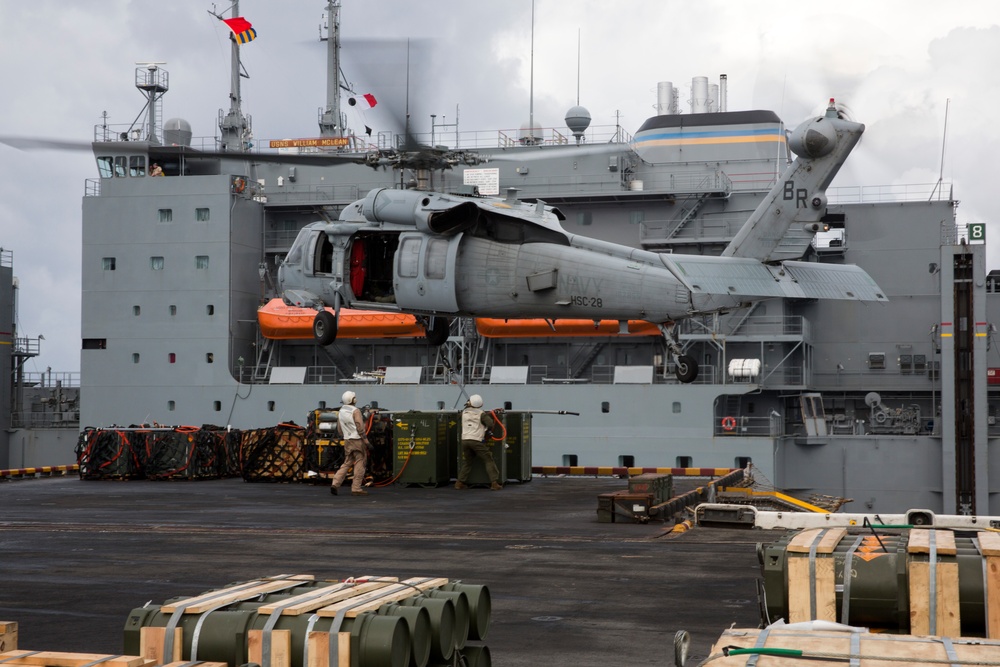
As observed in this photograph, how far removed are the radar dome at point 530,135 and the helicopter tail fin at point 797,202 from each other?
56.9 feet

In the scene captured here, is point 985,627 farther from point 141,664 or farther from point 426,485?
point 426,485

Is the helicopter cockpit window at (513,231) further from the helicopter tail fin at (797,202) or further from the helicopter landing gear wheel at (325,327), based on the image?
the helicopter landing gear wheel at (325,327)

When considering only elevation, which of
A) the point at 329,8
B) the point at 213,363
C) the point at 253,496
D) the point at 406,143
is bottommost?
the point at 253,496

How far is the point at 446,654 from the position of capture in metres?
5.64

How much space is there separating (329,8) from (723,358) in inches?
834

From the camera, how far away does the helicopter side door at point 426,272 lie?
19859 mm

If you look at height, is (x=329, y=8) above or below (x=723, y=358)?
above

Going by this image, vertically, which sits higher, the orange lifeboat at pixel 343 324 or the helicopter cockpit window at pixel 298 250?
the helicopter cockpit window at pixel 298 250

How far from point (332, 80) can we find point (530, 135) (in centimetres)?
957

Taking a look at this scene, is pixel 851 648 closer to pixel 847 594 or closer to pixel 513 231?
pixel 847 594

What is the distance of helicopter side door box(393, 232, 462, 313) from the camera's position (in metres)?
19.9

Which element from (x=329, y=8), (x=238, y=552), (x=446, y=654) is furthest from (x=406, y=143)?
(x=329, y=8)

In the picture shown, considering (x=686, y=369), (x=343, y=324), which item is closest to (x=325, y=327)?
(x=686, y=369)

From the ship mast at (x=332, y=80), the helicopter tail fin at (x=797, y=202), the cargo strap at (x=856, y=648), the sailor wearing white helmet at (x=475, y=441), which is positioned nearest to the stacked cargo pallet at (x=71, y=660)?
the cargo strap at (x=856, y=648)
